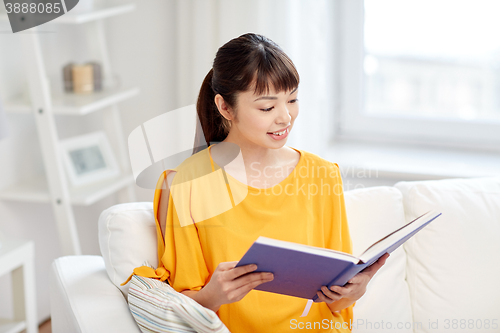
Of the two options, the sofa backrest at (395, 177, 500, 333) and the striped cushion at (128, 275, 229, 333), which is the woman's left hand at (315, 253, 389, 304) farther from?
the sofa backrest at (395, 177, 500, 333)

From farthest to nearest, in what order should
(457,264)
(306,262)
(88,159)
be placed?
(88,159) → (457,264) → (306,262)

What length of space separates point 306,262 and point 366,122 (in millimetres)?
1652

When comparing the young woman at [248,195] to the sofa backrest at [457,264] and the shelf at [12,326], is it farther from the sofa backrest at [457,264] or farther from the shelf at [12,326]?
the shelf at [12,326]

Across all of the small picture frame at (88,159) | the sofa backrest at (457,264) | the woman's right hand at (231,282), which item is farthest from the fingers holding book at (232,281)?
the small picture frame at (88,159)

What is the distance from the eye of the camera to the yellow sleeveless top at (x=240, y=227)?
47.5 inches

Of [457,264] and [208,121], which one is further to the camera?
[457,264]

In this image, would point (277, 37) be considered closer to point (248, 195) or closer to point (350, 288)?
point (248, 195)

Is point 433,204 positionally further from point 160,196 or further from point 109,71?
point 109,71

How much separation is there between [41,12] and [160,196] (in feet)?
3.57

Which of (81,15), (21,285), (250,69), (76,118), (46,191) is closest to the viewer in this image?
(250,69)

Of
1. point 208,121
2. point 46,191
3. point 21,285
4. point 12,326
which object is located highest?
point 208,121

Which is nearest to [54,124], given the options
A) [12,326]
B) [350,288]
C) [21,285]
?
[21,285]

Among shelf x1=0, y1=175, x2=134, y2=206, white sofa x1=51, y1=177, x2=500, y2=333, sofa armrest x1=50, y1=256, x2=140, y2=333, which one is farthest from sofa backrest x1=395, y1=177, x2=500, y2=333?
shelf x1=0, y1=175, x2=134, y2=206

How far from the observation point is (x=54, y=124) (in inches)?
77.3
